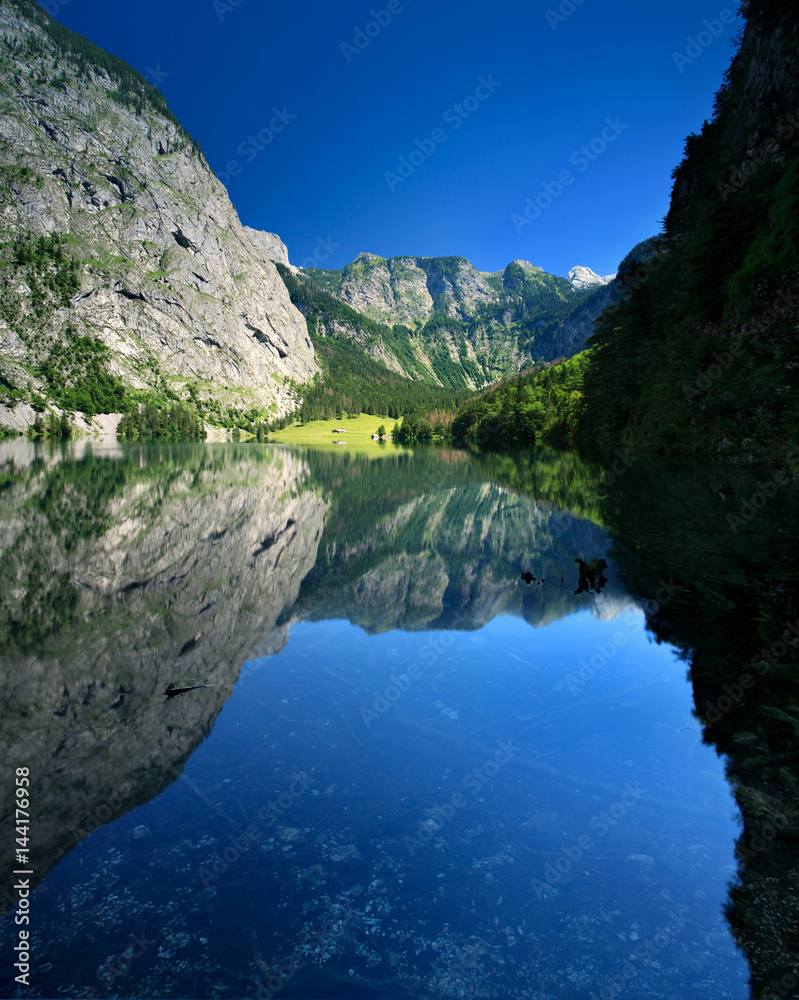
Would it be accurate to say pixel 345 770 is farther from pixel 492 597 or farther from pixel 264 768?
pixel 492 597

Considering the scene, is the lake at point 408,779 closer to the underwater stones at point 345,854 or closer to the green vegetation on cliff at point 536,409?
the underwater stones at point 345,854

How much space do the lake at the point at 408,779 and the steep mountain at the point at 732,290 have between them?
53.7 ft

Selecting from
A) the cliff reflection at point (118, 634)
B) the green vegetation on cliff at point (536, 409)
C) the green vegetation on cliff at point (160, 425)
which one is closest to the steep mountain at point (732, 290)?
the cliff reflection at point (118, 634)

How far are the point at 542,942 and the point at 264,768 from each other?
13.8ft

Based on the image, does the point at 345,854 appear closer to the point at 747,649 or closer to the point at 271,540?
the point at 747,649

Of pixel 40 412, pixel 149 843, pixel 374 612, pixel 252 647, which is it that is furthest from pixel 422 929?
pixel 40 412

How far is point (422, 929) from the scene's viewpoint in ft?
15.7

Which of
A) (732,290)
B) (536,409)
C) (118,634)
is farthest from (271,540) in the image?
(536,409)

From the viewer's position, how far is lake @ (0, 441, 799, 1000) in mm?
4504

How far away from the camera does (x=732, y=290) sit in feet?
106

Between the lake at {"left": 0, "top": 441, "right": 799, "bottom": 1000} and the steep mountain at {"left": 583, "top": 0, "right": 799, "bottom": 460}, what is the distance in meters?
16.4

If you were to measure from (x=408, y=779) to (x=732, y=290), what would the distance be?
37.4 metres

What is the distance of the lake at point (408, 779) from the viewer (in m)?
4.50

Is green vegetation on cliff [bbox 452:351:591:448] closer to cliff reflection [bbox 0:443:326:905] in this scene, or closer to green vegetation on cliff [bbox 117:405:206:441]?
cliff reflection [bbox 0:443:326:905]
